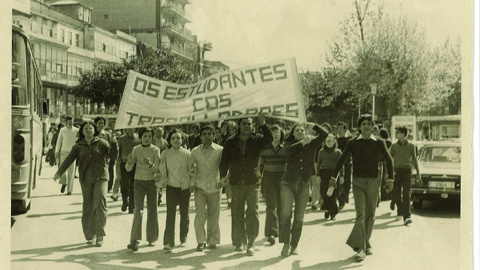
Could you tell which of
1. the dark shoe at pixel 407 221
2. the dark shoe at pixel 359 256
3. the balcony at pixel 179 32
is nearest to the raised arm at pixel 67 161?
the balcony at pixel 179 32

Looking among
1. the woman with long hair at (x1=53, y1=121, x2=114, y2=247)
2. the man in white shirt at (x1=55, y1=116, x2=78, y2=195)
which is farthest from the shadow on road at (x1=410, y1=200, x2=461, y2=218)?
the man in white shirt at (x1=55, y1=116, x2=78, y2=195)

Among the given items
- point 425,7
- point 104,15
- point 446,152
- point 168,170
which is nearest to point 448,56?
point 425,7

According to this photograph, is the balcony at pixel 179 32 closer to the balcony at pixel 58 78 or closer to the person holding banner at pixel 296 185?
the balcony at pixel 58 78

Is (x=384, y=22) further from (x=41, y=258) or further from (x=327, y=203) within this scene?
(x=41, y=258)

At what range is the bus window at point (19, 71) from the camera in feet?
28.4

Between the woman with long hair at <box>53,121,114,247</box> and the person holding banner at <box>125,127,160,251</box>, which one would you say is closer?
the person holding banner at <box>125,127,160,251</box>

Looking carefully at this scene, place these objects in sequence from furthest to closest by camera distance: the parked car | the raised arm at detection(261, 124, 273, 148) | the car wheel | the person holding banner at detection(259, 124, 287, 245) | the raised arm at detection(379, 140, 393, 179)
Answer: the car wheel
the parked car
the person holding banner at detection(259, 124, 287, 245)
the raised arm at detection(261, 124, 273, 148)
the raised arm at detection(379, 140, 393, 179)

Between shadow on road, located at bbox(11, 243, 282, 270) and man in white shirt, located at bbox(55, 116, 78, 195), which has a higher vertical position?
man in white shirt, located at bbox(55, 116, 78, 195)

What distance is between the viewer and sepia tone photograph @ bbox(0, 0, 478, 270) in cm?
828

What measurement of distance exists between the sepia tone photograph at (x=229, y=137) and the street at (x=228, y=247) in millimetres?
25

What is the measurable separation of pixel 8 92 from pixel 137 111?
161 centimetres

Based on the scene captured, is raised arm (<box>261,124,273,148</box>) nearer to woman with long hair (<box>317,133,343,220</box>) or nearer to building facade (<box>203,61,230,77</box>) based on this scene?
building facade (<box>203,61,230,77</box>)

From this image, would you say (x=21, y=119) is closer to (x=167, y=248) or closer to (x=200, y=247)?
(x=167, y=248)

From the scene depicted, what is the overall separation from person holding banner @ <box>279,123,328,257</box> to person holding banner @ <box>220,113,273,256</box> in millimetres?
338
